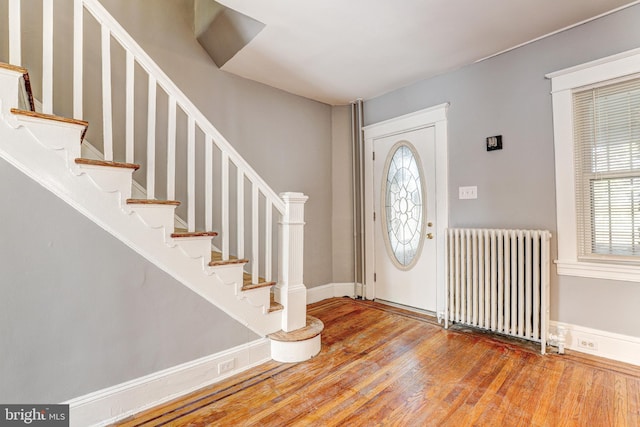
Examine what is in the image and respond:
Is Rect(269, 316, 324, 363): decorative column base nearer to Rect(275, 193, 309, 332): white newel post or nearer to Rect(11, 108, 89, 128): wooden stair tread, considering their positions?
Rect(275, 193, 309, 332): white newel post

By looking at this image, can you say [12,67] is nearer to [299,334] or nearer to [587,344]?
[299,334]

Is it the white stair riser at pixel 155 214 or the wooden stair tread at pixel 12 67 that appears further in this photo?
the white stair riser at pixel 155 214

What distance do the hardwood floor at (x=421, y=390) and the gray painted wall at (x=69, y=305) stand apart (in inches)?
14.0

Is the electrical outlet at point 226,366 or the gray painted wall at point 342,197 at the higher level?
the gray painted wall at point 342,197

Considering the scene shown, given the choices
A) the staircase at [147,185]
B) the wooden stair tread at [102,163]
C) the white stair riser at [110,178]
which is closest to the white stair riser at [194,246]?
the staircase at [147,185]

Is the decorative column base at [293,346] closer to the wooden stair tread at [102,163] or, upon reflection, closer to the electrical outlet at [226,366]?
the electrical outlet at [226,366]

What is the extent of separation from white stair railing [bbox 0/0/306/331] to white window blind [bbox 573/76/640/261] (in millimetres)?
2266

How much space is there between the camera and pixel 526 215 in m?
2.58

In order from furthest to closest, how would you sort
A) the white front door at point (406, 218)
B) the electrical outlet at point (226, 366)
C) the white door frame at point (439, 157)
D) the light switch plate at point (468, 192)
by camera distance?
the white front door at point (406, 218)
the white door frame at point (439, 157)
the light switch plate at point (468, 192)
the electrical outlet at point (226, 366)

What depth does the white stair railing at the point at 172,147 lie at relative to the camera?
1.56 meters

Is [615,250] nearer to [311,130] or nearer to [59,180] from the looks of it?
[311,130]

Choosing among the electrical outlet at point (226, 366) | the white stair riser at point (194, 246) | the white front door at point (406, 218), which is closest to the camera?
the white stair riser at point (194, 246)

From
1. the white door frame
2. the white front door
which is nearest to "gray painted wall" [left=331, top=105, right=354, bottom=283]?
the white front door

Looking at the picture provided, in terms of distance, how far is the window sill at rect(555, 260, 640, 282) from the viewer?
6.99 ft
